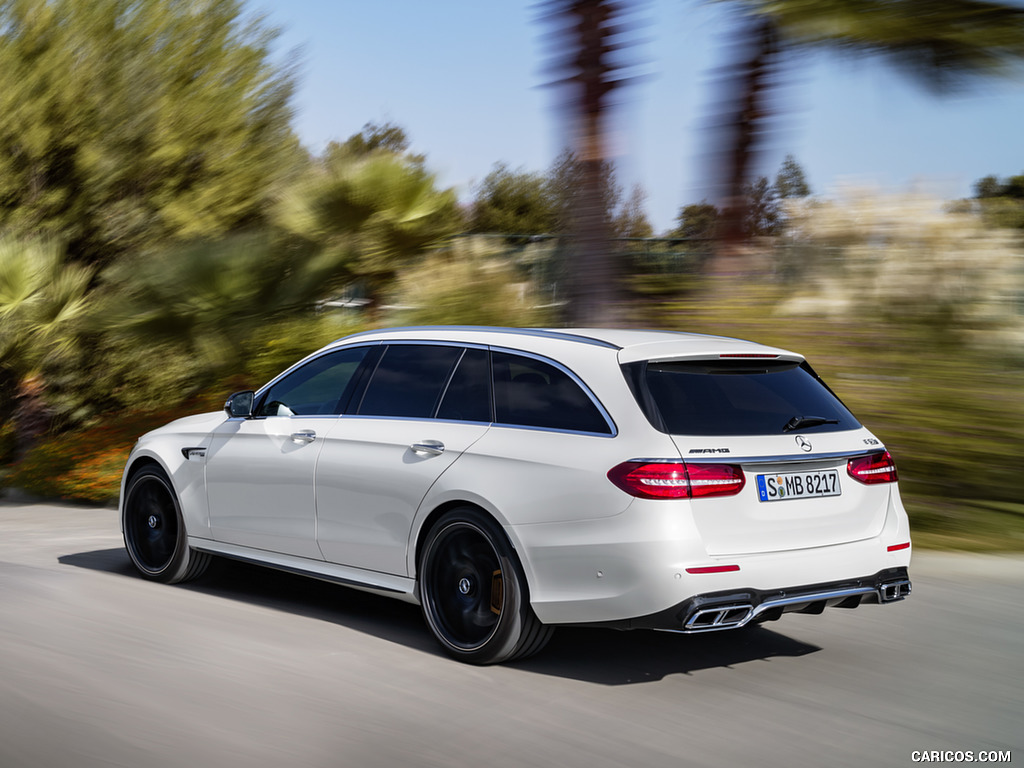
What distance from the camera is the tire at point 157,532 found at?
293 inches

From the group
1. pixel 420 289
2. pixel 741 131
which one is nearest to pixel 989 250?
pixel 741 131

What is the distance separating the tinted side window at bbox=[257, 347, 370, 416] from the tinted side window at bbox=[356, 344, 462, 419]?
20 cm

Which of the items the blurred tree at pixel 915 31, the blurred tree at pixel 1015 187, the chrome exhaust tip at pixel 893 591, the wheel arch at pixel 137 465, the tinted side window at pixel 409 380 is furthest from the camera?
the blurred tree at pixel 1015 187

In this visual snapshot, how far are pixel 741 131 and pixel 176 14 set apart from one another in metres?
8.80

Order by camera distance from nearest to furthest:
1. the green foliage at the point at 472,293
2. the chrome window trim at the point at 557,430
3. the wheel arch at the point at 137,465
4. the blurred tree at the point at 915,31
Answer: the chrome window trim at the point at 557,430 < the wheel arch at the point at 137,465 < the blurred tree at the point at 915,31 < the green foliage at the point at 472,293

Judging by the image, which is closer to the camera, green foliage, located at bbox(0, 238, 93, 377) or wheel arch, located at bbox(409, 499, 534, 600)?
wheel arch, located at bbox(409, 499, 534, 600)

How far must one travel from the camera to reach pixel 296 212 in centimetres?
1571

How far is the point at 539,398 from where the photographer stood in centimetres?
551

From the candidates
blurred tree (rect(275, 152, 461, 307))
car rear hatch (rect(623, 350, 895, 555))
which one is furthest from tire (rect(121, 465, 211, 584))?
blurred tree (rect(275, 152, 461, 307))

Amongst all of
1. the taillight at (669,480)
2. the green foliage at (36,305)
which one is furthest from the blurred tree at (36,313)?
the taillight at (669,480)

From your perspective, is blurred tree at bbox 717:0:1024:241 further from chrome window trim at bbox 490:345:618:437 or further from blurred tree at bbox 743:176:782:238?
chrome window trim at bbox 490:345:618:437

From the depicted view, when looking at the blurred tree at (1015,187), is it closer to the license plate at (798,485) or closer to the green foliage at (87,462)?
the green foliage at (87,462)

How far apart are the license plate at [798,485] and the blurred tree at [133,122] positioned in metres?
13.3

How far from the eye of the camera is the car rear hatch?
195 inches
